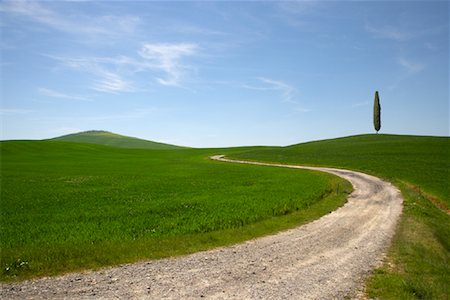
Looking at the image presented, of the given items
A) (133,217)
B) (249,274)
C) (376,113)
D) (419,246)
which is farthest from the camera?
(376,113)

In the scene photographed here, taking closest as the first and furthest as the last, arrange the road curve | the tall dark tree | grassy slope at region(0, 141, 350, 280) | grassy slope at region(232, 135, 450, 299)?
the road curve < grassy slope at region(232, 135, 450, 299) < grassy slope at region(0, 141, 350, 280) < the tall dark tree

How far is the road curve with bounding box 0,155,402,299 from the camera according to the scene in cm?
1105

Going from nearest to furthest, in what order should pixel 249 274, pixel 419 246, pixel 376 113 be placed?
pixel 249 274
pixel 419 246
pixel 376 113

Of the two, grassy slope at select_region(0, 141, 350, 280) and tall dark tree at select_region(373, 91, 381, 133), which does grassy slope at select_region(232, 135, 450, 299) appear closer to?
grassy slope at select_region(0, 141, 350, 280)

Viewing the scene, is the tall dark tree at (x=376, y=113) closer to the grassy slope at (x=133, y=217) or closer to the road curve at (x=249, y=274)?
the grassy slope at (x=133, y=217)

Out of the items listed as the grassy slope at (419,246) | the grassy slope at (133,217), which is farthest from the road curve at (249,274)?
the grassy slope at (133,217)

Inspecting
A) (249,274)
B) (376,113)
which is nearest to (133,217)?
(249,274)

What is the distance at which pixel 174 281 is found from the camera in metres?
12.0

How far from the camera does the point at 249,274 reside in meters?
12.7

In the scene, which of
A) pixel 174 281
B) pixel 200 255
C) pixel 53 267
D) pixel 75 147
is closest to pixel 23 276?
pixel 53 267

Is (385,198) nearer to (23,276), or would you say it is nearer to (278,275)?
(278,275)

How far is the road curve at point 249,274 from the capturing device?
11055 mm

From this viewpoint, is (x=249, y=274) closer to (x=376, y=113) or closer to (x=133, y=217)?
(x=133, y=217)

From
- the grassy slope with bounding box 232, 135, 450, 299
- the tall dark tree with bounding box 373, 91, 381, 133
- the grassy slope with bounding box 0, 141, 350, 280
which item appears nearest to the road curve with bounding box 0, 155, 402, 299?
the grassy slope with bounding box 232, 135, 450, 299
